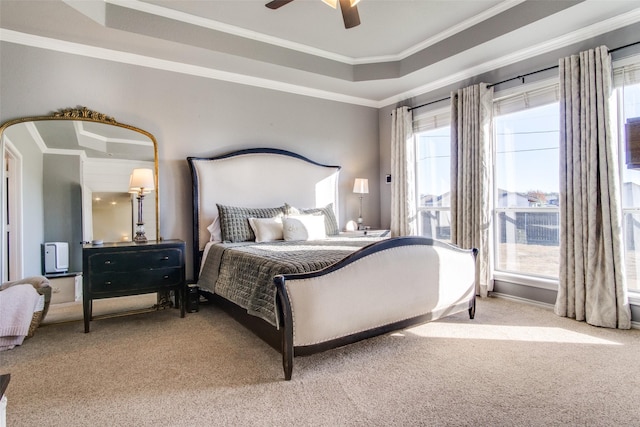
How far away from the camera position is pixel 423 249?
2746 mm

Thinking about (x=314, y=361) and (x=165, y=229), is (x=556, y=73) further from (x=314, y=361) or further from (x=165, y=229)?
(x=165, y=229)

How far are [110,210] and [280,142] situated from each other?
7.11 ft

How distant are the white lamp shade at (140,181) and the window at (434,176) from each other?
3534mm

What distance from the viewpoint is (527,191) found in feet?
12.6

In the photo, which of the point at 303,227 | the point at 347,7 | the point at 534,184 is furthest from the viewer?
the point at 303,227

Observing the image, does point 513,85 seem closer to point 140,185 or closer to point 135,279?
point 140,185

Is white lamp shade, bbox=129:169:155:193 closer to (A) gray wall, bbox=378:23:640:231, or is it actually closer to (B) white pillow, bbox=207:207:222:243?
(B) white pillow, bbox=207:207:222:243

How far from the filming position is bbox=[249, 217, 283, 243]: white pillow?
378cm

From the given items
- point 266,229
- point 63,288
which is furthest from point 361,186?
point 63,288

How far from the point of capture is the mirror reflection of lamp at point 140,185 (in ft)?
11.9

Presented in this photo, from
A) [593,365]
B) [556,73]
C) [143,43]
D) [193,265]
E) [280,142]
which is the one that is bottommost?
[593,365]

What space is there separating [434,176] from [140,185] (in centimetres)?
372

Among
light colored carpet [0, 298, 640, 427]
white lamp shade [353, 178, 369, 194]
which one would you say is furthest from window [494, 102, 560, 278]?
white lamp shade [353, 178, 369, 194]

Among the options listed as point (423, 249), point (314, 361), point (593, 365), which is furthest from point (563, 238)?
point (314, 361)
